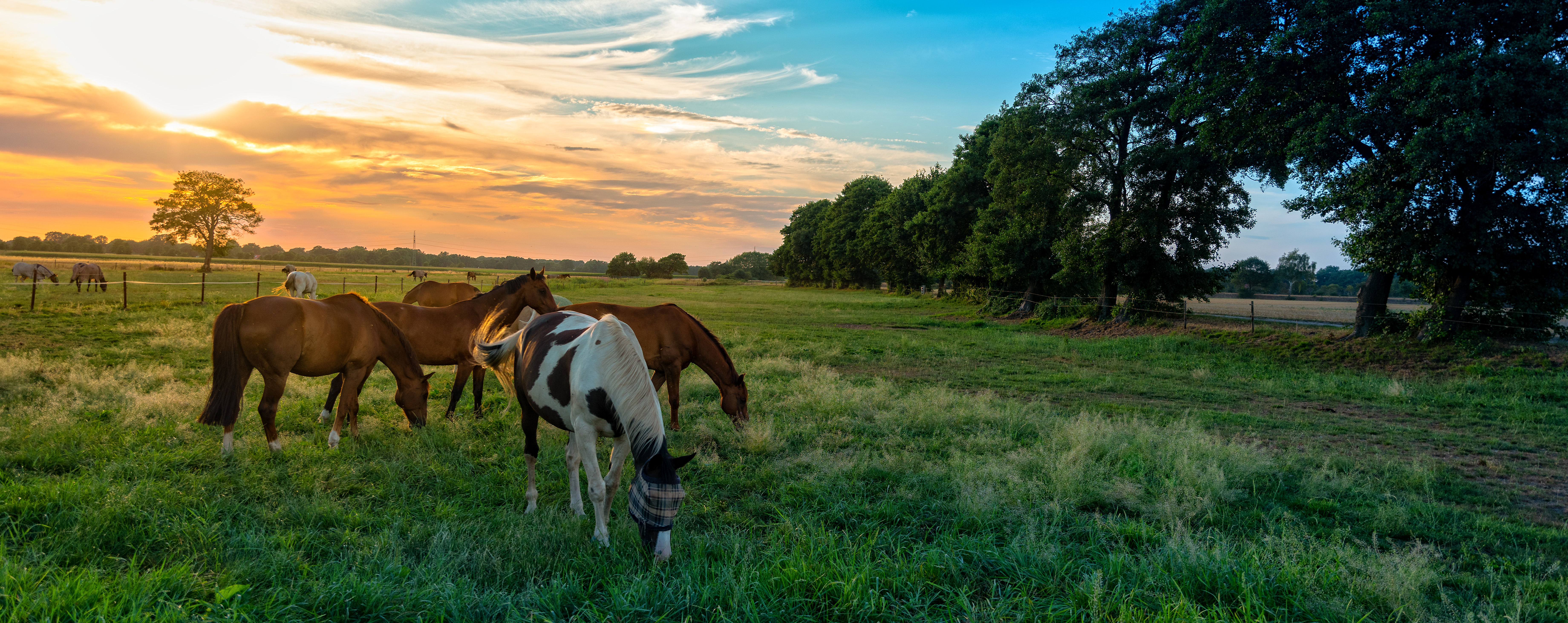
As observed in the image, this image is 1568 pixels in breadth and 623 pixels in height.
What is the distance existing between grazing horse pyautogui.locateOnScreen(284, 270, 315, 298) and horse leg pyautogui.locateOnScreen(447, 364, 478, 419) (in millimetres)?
16261

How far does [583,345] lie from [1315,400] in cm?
1195

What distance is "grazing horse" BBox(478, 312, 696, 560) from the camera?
3.77 meters

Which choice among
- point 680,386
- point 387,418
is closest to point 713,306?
point 680,386

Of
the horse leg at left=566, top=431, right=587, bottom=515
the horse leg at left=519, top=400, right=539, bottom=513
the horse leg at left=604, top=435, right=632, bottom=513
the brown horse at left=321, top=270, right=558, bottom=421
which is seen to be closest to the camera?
the horse leg at left=604, top=435, right=632, bottom=513

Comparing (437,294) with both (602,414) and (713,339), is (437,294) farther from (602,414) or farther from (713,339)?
(602,414)

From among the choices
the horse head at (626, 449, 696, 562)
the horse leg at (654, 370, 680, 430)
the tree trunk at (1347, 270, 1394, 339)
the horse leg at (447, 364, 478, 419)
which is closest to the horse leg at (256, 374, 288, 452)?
the horse leg at (447, 364, 478, 419)

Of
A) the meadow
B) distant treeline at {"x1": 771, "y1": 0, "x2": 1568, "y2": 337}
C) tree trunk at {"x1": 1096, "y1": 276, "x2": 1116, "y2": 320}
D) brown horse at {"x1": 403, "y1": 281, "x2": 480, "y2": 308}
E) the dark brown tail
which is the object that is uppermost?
distant treeline at {"x1": 771, "y1": 0, "x2": 1568, "y2": 337}

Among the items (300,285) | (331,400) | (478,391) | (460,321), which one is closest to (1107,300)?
(478,391)

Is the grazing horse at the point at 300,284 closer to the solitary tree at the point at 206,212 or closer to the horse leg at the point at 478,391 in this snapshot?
the horse leg at the point at 478,391

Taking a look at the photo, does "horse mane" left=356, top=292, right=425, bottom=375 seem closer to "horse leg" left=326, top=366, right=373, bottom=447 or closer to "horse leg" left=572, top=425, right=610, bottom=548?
"horse leg" left=326, top=366, right=373, bottom=447

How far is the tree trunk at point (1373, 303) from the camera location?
15.4 m

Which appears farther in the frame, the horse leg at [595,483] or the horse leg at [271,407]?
the horse leg at [271,407]

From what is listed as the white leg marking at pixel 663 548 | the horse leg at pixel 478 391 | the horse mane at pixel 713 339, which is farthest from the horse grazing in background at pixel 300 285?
the white leg marking at pixel 663 548

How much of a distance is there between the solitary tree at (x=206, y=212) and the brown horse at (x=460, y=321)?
53.6 m
